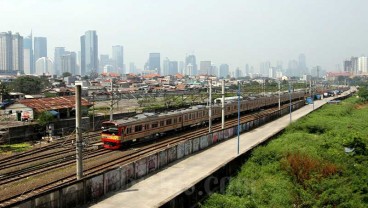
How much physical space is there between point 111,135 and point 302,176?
14261 millimetres

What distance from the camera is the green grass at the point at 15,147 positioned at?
32.1 meters

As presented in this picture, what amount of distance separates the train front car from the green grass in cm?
670

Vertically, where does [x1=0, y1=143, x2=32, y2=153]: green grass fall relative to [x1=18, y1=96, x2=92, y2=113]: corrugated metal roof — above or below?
below

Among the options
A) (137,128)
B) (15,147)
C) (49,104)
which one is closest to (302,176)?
(137,128)

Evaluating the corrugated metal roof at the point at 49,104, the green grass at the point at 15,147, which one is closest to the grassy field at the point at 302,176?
the green grass at the point at 15,147

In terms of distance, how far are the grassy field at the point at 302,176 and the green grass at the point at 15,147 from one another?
18.1m

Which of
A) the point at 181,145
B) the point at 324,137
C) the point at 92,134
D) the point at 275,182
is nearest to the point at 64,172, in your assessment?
the point at 181,145

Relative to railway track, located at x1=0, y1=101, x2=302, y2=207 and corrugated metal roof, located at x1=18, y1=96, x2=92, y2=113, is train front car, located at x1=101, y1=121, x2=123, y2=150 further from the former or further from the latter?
corrugated metal roof, located at x1=18, y1=96, x2=92, y2=113

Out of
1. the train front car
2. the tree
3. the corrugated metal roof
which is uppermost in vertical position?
the tree

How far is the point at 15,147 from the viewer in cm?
3353

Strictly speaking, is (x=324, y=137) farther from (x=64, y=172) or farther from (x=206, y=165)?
(x=64, y=172)

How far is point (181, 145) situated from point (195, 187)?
8.79m

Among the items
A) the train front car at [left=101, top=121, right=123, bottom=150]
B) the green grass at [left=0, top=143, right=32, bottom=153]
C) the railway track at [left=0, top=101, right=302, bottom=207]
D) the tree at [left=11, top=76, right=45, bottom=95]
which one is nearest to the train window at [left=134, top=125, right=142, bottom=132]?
the railway track at [left=0, top=101, right=302, bottom=207]

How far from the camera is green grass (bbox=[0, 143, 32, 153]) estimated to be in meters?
32.1
